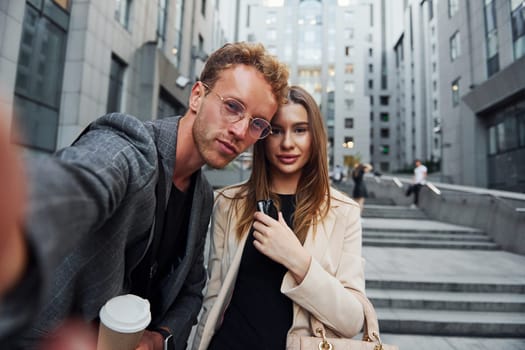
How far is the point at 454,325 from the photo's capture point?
3910 millimetres

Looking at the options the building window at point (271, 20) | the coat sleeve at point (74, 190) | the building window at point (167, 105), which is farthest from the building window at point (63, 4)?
the building window at point (271, 20)

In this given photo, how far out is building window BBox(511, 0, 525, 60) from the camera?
47.0 ft

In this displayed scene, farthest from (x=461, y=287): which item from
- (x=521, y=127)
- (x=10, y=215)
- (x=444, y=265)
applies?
(x=521, y=127)

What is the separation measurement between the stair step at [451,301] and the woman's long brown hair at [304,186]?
3.17 metres

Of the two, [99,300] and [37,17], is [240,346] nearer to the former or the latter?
[99,300]

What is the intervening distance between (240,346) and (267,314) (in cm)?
23

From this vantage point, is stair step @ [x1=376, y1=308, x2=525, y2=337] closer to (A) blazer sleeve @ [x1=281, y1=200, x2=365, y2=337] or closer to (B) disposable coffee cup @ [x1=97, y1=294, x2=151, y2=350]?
(A) blazer sleeve @ [x1=281, y1=200, x2=365, y2=337]

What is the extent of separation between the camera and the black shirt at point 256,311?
65.5 inches

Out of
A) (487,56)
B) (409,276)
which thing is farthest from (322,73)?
(409,276)

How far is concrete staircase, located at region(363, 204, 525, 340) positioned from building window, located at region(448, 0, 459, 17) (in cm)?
2058

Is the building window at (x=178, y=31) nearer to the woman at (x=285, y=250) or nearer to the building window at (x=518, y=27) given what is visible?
the woman at (x=285, y=250)

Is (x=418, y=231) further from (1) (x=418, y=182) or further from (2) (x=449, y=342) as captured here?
(1) (x=418, y=182)

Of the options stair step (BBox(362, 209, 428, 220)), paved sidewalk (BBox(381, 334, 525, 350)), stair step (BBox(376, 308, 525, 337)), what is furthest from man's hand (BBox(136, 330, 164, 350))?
stair step (BBox(362, 209, 428, 220))

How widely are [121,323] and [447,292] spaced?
5.18m
